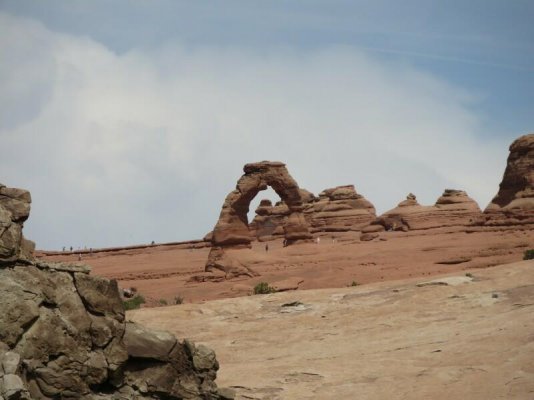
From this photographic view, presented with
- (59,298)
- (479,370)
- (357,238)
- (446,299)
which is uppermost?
(357,238)

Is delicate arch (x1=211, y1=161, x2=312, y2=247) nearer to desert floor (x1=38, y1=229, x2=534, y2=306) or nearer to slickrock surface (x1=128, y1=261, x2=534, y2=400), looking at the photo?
desert floor (x1=38, y1=229, x2=534, y2=306)

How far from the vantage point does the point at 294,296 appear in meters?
23.9

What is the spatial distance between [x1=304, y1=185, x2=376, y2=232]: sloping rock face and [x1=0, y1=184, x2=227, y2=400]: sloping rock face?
57.6 m

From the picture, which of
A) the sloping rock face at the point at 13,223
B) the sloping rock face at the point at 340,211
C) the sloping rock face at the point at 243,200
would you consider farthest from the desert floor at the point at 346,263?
the sloping rock face at the point at 13,223

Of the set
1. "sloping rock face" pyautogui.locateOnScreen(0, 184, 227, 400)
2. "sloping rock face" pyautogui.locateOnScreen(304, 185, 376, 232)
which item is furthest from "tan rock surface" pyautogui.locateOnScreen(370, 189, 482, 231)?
"sloping rock face" pyautogui.locateOnScreen(0, 184, 227, 400)

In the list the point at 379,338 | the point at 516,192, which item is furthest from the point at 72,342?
the point at 516,192

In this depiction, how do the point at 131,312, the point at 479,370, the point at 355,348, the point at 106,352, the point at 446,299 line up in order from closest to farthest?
the point at 106,352 → the point at 479,370 → the point at 355,348 → the point at 446,299 → the point at 131,312

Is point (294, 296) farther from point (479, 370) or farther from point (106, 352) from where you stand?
point (106, 352)

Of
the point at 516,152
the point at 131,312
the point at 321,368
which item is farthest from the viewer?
the point at 516,152

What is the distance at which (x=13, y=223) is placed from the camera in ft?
32.1

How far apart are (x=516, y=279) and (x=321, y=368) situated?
29.8 ft

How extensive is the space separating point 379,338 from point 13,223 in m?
11.0

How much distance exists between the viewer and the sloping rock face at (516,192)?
154ft

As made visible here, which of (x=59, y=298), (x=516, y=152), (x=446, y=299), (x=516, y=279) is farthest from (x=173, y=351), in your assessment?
(x=516, y=152)
